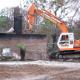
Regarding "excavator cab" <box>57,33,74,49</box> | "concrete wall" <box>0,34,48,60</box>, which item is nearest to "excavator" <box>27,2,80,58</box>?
"excavator cab" <box>57,33,74,49</box>

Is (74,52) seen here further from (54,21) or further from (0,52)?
(0,52)

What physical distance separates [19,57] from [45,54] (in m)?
2.14

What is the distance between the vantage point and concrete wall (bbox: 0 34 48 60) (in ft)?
98.7

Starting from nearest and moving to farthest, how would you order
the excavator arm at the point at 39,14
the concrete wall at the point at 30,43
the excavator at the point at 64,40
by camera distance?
the concrete wall at the point at 30,43, the excavator at the point at 64,40, the excavator arm at the point at 39,14

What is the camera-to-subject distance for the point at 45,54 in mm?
30391

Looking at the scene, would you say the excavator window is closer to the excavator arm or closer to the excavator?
the excavator

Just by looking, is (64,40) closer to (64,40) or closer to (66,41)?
(64,40)

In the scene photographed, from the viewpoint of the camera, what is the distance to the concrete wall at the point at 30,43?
30.1 meters

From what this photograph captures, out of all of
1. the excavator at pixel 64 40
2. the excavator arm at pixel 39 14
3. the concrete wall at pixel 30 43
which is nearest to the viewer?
the concrete wall at pixel 30 43

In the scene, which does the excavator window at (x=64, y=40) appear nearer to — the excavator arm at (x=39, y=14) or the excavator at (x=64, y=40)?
the excavator at (x=64, y=40)

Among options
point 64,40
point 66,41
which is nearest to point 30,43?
point 64,40

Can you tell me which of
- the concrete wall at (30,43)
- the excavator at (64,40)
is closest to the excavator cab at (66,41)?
the excavator at (64,40)

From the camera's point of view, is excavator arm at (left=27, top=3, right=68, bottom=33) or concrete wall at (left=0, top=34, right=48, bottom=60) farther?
excavator arm at (left=27, top=3, right=68, bottom=33)

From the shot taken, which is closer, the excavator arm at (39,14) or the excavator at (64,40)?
the excavator at (64,40)
